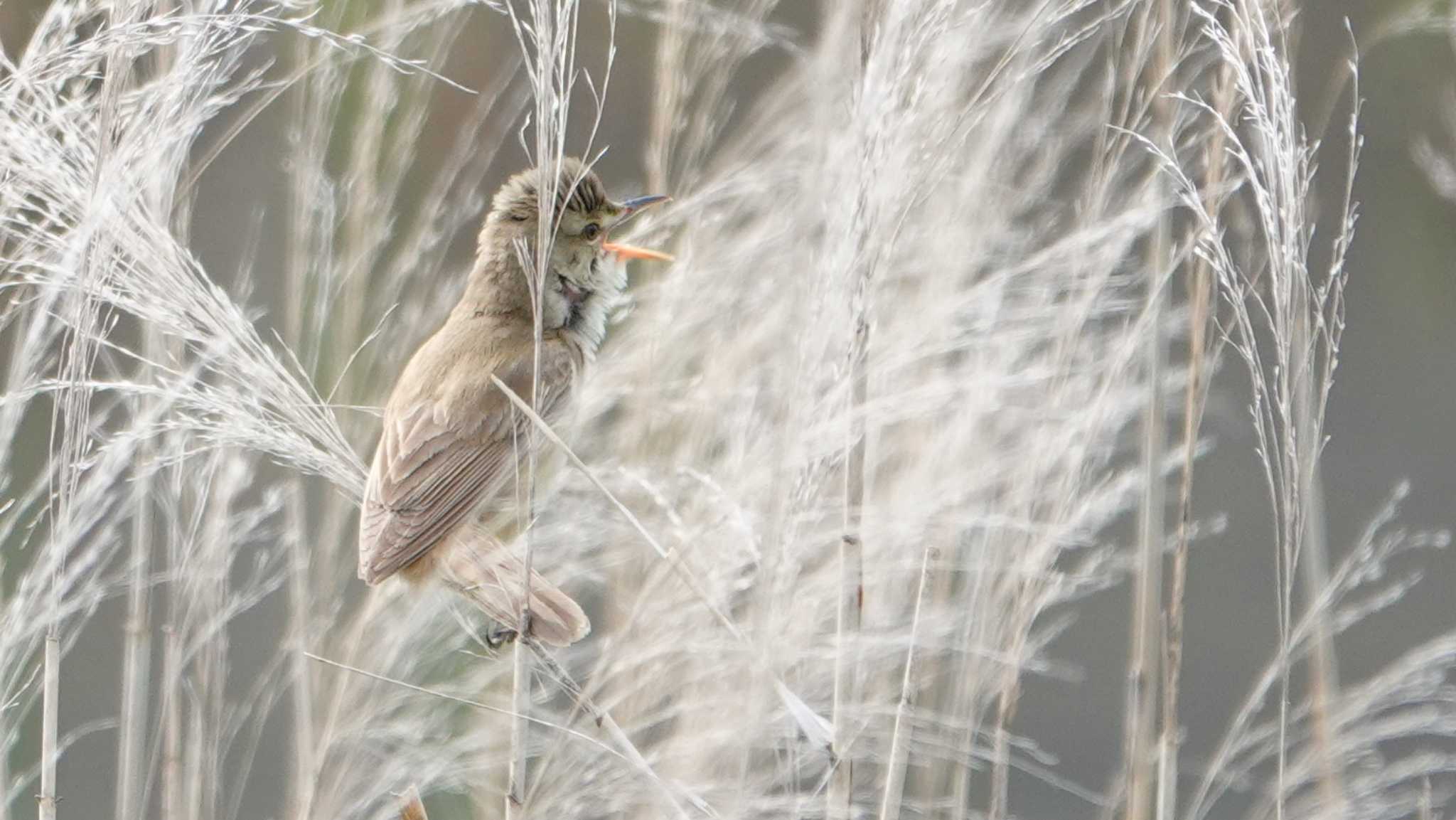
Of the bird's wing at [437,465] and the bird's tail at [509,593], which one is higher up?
the bird's wing at [437,465]

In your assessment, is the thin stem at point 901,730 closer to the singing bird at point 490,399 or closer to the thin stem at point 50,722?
the singing bird at point 490,399

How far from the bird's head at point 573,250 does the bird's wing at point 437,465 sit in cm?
12

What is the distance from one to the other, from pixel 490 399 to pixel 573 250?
0.30 m

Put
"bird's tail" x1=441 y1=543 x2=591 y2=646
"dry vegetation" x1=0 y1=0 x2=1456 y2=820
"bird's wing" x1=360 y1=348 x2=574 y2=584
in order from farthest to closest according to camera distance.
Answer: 1. "bird's wing" x1=360 y1=348 x2=574 y2=584
2. "bird's tail" x1=441 y1=543 x2=591 y2=646
3. "dry vegetation" x1=0 y1=0 x2=1456 y2=820

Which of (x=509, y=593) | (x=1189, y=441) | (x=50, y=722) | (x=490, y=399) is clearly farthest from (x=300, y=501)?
(x=1189, y=441)

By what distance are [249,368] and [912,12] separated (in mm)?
855

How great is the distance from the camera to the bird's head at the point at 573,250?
120 inches

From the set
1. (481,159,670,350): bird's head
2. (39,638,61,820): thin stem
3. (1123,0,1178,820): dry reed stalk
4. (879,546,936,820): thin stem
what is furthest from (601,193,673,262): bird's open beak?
(39,638,61,820): thin stem

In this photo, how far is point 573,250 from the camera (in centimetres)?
311

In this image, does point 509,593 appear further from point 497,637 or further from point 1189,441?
point 1189,441

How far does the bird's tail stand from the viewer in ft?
7.62

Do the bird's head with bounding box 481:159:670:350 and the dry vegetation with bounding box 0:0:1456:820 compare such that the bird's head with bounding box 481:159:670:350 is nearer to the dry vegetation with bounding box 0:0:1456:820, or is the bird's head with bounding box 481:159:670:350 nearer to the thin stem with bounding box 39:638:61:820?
the dry vegetation with bounding box 0:0:1456:820

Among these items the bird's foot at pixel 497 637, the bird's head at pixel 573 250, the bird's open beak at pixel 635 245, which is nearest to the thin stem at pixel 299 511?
the bird's foot at pixel 497 637

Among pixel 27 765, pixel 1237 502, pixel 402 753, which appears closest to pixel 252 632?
pixel 27 765
